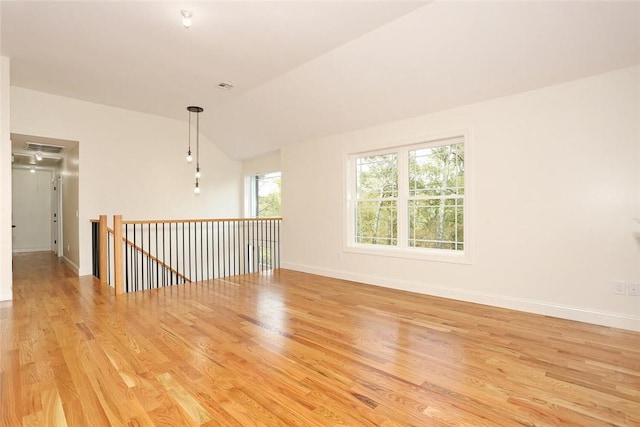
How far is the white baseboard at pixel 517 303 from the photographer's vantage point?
306 cm

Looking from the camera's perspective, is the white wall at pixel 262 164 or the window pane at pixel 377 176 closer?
the window pane at pixel 377 176

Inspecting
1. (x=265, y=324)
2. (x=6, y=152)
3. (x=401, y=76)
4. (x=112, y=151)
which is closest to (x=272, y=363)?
(x=265, y=324)

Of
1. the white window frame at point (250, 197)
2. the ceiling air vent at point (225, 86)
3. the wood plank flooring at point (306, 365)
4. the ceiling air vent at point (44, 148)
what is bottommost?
the wood plank flooring at point (306, 365)

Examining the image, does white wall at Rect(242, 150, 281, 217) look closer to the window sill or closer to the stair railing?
the stair railing

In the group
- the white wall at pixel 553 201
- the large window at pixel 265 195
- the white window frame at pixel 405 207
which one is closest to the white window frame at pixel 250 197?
the large window at pixel 265 195

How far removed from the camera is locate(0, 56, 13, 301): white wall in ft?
13.0

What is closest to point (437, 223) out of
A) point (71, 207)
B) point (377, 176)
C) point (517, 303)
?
point (377, 176)

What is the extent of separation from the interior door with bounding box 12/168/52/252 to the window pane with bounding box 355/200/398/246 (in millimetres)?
9059

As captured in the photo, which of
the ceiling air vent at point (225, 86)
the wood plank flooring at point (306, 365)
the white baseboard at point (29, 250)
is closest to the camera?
the wood plank flooring at point (306, 365)

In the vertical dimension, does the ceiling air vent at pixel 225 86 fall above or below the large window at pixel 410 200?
above

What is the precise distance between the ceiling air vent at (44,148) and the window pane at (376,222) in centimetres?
571

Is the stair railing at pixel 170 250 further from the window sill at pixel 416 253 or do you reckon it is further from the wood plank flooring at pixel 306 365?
the window sill at pixel 416 253

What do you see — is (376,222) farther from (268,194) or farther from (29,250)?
(29,250)

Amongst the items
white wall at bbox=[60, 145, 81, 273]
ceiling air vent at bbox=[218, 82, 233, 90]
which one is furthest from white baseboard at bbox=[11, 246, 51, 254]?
ceiling air vent at bbox=[218, 82, 233, 90]
